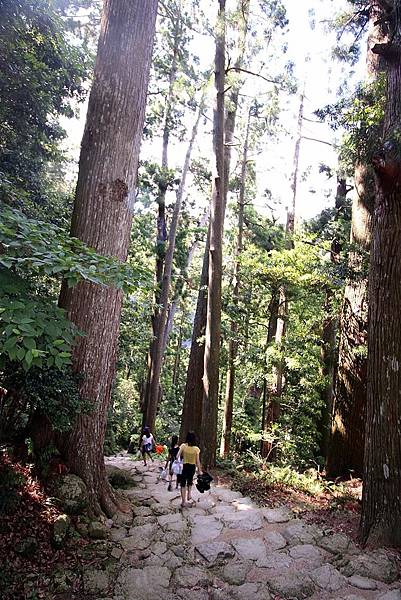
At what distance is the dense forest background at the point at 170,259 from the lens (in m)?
3.91

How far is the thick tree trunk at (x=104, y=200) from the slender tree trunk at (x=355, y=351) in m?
4.33

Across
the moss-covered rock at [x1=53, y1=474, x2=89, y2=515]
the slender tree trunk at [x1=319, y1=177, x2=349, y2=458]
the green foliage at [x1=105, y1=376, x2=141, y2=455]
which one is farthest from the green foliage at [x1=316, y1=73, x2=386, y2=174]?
the green foliage at [x1=105, y1=376, x2=141, y2=455]

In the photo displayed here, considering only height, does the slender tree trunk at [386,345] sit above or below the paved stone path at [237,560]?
above

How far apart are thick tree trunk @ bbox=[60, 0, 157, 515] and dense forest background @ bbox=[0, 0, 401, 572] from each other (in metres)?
0.02

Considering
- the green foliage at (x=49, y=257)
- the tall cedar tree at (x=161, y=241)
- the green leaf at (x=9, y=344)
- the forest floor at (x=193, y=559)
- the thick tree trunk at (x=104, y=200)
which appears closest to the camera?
the green leaf at (x=9, y=344)

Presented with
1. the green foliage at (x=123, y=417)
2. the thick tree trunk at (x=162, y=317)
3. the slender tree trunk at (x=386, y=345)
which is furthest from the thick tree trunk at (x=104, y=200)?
the green foliage at (x=123, y=417)

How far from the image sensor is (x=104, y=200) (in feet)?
16.1

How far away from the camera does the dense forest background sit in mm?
3914

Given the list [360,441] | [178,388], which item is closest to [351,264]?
[360,441]

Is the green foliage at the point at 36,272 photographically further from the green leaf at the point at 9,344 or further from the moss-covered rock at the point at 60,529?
the moss-covered rock at the point at 60,529

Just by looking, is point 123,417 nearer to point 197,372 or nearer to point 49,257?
point 197,372

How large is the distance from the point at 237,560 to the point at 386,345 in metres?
3.04

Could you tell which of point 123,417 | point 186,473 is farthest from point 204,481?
point 123,417

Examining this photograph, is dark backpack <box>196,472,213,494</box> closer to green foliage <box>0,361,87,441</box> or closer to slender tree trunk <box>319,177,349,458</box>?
green foliage <box>0,361,87,441</box>
